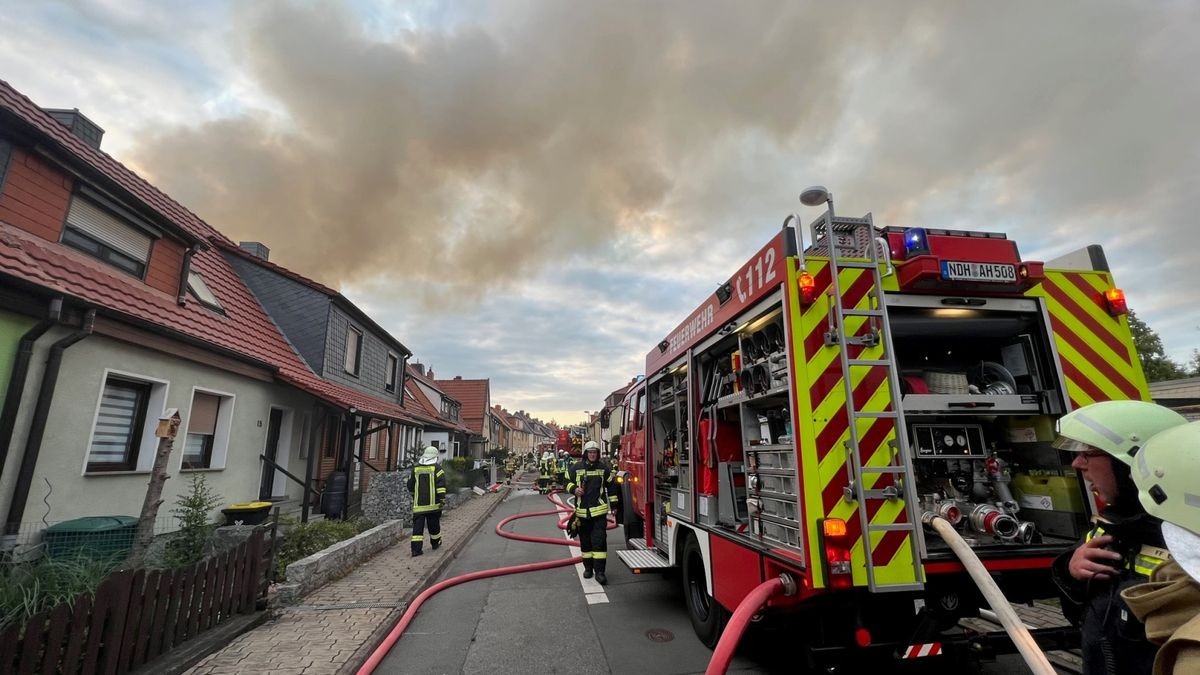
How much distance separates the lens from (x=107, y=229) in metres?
6.80

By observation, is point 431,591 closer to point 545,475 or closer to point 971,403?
point 971,403

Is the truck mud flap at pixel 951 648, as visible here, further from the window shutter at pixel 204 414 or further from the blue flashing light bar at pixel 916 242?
the window shutter at pixel 204 414

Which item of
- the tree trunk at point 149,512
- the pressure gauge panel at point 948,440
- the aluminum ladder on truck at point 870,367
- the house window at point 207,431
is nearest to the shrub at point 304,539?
the house window at point 207,431

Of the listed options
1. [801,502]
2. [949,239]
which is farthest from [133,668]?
[949,239]

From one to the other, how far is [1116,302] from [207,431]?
35.6 feet

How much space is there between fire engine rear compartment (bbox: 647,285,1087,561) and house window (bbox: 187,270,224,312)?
9048 millimetres

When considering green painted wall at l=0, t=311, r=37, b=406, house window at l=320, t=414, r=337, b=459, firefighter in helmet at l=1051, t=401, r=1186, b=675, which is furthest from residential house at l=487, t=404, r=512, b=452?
firefighter in helmet at l=1051, t=401, r=1186, b=675

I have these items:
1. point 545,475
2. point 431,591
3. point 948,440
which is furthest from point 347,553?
point 545,475

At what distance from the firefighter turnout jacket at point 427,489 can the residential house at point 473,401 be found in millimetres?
32259

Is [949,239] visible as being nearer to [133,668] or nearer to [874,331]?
[874,331]

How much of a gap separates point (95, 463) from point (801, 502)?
788 centimetres

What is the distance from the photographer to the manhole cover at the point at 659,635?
4542 millimetres

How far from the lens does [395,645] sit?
4.52 m

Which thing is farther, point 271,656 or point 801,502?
point 271,656
